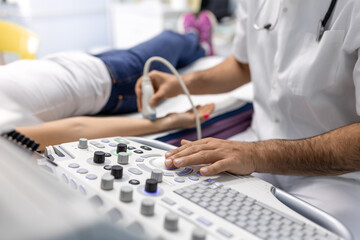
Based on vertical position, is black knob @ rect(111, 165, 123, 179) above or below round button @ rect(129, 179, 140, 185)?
above

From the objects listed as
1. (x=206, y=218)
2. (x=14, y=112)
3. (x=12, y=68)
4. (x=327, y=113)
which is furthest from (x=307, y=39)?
(x=12, y=68)

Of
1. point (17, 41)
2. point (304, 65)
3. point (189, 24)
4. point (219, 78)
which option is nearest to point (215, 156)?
point (304, 65)

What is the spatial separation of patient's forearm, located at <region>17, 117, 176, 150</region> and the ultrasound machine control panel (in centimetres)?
33

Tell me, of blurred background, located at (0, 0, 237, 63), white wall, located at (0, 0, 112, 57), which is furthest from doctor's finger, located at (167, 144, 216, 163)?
white wall, located at (0, 0, 112, 57)

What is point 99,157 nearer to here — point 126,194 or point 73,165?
point 73,165

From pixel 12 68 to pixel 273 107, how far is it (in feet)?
2.91

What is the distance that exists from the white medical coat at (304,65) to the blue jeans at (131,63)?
0.51 meters

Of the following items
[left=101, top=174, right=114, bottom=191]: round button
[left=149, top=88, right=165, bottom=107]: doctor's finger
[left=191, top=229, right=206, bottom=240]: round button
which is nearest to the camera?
[left=191, top=229, right=206, bottom=240]: round button

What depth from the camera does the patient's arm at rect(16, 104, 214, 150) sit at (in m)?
1.14

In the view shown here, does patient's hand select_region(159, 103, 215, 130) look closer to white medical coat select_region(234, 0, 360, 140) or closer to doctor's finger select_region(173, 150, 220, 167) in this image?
white medical coat select_region(234, 0, 360, 140)

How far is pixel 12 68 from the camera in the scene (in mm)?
1230

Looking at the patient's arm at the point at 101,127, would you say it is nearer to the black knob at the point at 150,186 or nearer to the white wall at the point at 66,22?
the black knob at the point at 150,186

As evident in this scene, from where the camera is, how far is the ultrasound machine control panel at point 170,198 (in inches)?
22.3

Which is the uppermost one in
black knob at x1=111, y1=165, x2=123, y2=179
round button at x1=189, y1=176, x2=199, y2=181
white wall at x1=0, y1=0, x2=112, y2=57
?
black knob at x1=111, y1=165, x2=123, y2=179
